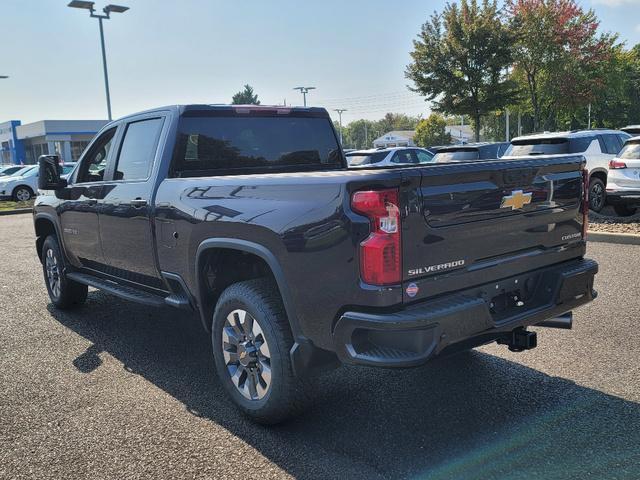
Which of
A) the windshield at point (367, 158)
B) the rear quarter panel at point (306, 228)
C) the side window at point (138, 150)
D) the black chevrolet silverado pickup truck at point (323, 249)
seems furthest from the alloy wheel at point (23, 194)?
the rear quarter panel at point (306, 228)

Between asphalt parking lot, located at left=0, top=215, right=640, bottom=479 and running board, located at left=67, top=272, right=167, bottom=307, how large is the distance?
1.75 ft

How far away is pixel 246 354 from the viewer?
11.4 feet

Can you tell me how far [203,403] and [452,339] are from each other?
1858mm

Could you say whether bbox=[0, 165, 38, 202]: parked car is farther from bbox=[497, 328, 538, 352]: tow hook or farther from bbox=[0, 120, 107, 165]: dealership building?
bbox=[0, 120, 107, 165]: dealership building

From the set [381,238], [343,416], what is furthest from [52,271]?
[381,238]

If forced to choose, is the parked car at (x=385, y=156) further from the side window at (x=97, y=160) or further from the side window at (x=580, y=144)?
the side window at (x=97, y=160)

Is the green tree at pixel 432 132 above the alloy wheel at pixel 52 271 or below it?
above

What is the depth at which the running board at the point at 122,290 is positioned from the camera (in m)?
4.46

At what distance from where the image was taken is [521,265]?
131 inches

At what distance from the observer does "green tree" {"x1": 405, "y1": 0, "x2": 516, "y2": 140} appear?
27.1 metres

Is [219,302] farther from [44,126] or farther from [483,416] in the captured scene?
[44,126]

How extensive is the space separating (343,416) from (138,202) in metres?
2.24

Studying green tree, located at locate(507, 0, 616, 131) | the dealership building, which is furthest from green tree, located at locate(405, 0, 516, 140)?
the dealership building

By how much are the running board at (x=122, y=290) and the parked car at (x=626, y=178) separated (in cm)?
926
